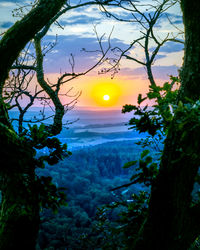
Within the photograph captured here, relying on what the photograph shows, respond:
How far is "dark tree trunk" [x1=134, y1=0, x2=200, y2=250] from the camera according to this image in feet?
3.95

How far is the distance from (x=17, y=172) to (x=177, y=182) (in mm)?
1211

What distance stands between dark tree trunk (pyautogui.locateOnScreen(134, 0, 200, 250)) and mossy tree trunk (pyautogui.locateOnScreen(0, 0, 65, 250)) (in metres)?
0.88

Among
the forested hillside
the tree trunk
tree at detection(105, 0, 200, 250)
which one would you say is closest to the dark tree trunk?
tree at detection(105, 0, 200, 250)

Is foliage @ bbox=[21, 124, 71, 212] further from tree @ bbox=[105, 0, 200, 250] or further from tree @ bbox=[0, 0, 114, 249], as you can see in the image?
tree @ bbox=[105, 0, 200, 250]

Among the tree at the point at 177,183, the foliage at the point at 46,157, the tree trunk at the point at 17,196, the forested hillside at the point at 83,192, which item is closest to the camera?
the tree at the point at 177,183

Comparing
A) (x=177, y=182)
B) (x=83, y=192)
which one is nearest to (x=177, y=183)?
(x=177, y=182)

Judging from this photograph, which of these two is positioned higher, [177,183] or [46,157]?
[46,157]

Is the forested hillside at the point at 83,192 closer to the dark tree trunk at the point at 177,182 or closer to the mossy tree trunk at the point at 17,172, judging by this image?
the mossy tree trunk at the point at 17,172

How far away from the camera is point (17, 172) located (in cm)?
172

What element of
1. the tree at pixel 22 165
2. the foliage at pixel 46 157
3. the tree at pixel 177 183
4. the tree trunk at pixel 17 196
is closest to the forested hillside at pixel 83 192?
the foliage at pixel 46 157

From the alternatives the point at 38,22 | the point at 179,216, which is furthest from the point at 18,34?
the point at 179,216

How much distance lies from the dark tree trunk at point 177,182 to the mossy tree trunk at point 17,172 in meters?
0.88

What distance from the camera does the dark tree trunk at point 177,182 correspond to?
3.95 ft

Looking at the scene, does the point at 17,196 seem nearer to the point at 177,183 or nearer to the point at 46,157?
the point at 46,157
